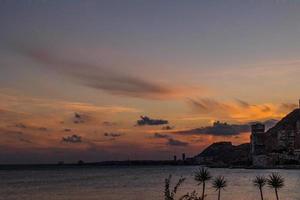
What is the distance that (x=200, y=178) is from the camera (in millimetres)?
77875

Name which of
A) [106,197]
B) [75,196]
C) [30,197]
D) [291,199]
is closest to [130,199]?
[106,197]

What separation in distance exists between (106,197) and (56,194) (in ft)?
73.8

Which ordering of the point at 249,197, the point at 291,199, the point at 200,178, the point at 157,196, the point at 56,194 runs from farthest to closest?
1. the point at 56,194
2. the point at 157,196
3. the point at 249,197
4. the point at 291,199
5. the point at 200,178

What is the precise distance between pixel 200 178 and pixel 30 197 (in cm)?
8334

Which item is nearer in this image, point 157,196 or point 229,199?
point 229,199

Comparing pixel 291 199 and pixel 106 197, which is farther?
pixel 106 197

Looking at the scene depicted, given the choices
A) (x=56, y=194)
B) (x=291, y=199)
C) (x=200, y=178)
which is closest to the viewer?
(x=200, y=178)

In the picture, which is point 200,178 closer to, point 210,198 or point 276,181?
point 276,181

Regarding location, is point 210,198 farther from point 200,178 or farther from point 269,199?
point 200,178

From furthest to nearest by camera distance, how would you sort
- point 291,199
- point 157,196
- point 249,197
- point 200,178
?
point 157,196
point 249,197
point 291,199
point 200,178

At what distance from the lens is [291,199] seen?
12775 centimetres

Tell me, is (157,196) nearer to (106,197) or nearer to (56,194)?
(106,197)

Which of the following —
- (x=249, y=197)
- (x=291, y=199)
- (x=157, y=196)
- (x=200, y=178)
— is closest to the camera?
(x=200, y=178)

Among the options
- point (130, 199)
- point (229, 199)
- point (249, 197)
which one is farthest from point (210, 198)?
point (130, 199)
